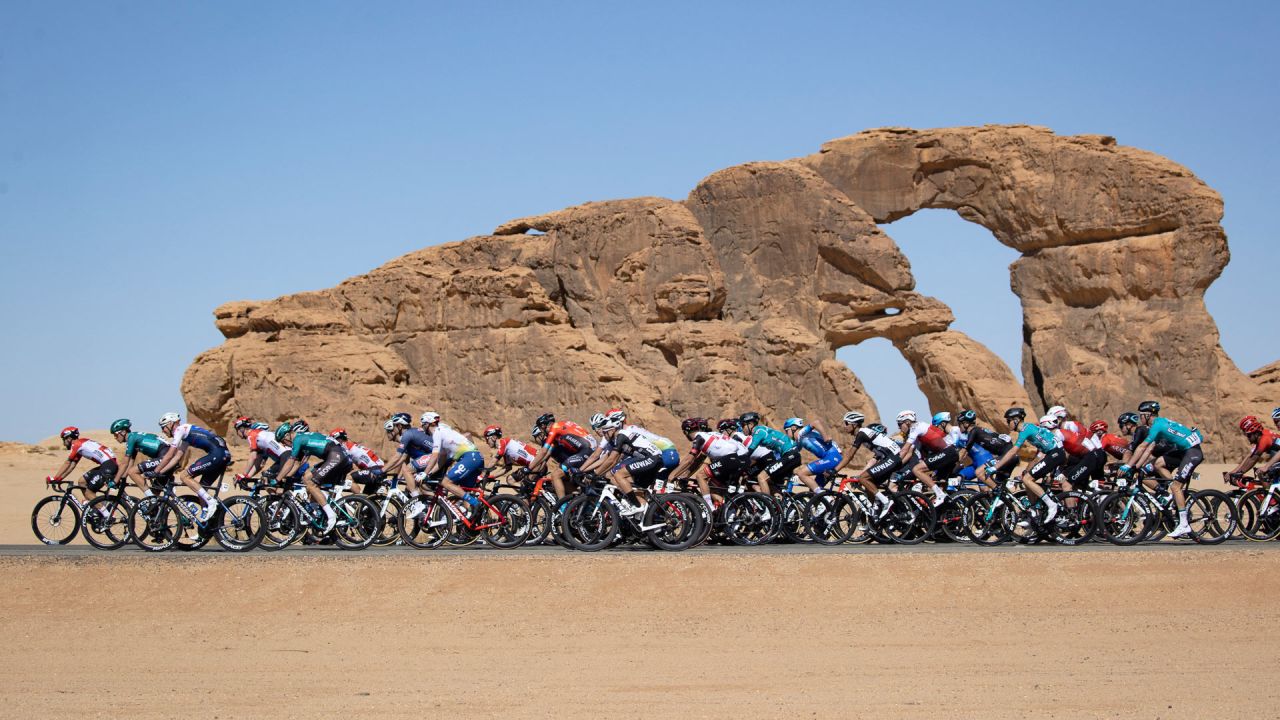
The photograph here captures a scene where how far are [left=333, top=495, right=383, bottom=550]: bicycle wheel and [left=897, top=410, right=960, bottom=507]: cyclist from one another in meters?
7.23

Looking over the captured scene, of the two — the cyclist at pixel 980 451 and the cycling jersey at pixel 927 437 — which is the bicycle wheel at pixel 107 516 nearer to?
the cycling jersey at pixel 927 437

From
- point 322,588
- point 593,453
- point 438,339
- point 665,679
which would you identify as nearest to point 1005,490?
point 593,453

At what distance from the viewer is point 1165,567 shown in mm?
15117

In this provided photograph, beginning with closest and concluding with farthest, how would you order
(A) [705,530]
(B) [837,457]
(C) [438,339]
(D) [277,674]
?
(D) [277,674] → (A) [705,530] → (B) [837,457] → (C) [438,339]

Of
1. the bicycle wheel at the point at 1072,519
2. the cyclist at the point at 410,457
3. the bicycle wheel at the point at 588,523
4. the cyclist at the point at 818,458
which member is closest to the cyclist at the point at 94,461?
the cyclist at the point at 410,457

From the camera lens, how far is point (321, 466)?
698 inches

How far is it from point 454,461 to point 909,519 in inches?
248

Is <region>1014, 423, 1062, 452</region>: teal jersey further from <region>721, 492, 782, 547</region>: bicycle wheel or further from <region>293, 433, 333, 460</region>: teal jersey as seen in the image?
<region>293, 433, 333, 460</region>: teal jersey

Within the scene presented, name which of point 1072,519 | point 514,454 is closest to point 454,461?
point 514,454

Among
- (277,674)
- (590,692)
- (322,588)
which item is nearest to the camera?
(590,692)

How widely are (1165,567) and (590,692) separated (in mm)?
7453

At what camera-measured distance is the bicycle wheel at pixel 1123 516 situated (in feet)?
55.9

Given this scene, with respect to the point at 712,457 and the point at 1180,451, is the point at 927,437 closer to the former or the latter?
the point at 712,457

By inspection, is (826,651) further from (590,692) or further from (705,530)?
(705,530)
